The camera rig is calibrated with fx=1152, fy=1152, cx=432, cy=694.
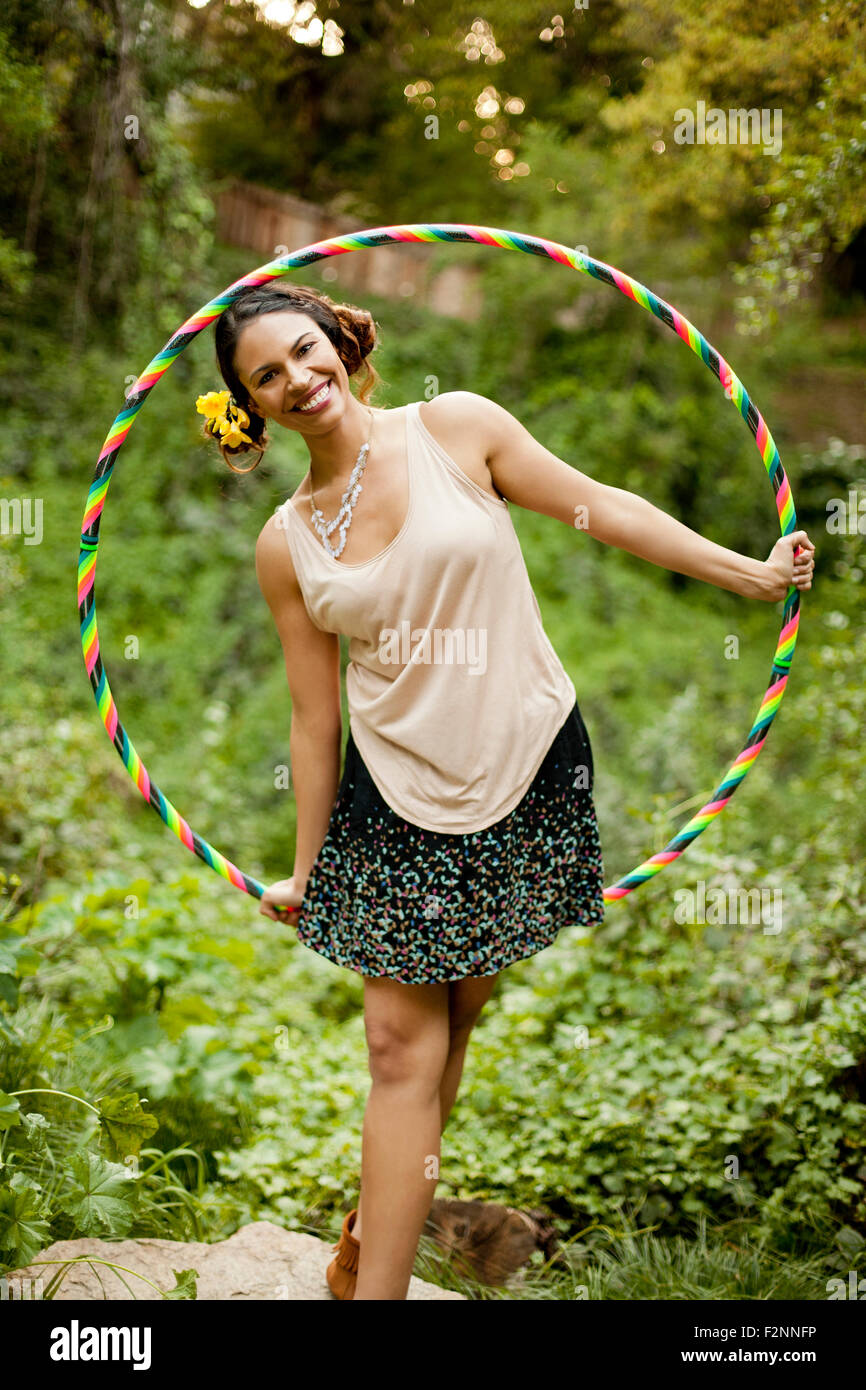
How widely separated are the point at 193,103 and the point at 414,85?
140 centimetres

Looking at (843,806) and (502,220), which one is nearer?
(843,806)

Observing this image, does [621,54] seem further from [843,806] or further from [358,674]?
[358,674]

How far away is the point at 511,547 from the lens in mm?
2436

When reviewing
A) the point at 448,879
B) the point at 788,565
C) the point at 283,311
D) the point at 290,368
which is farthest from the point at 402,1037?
the point at 283,311

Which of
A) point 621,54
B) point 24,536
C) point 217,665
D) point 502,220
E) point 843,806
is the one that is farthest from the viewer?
point 502,220

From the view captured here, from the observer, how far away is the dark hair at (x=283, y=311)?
2.37 metres

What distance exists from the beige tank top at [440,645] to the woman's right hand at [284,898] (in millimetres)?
409

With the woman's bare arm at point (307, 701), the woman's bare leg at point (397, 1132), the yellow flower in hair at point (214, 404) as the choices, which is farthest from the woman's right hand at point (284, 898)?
the yellow flower in hair at point (214, 404)

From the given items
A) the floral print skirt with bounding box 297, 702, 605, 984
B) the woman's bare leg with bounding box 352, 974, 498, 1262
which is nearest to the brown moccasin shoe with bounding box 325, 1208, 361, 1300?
the woman's bare leg with bounding box 352, 974, 498, 1262

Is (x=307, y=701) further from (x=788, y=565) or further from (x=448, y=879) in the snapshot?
(x=788, y=565)

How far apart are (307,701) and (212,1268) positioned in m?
1.37

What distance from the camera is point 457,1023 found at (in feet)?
8.84

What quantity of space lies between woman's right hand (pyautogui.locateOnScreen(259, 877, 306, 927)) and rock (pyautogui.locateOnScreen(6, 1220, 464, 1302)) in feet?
2.71

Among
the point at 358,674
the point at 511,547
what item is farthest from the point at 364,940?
the point at 511,547
